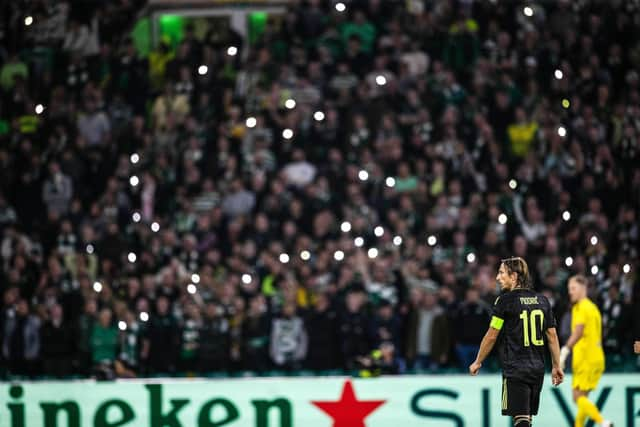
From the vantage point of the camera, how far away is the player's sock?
12.8m

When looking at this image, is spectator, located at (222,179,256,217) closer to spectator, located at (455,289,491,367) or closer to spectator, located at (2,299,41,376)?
spectator, located at (2,299,41,376)

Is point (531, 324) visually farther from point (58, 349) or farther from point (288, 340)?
point (58, 349)

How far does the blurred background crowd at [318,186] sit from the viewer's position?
55.6 ft

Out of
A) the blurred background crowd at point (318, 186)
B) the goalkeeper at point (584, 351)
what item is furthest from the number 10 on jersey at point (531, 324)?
the blurred background crowd at point (318, 186)

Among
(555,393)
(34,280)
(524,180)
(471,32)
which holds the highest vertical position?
(471,32)

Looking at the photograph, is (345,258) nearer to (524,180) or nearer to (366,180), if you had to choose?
(366,180)

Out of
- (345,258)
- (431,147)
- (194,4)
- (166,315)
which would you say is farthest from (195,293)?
(194,4)

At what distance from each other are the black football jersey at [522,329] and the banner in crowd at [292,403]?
2.58 m

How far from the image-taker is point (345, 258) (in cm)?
1775

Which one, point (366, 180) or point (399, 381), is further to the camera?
point (366, 180)

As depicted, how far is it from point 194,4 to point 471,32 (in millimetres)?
5317

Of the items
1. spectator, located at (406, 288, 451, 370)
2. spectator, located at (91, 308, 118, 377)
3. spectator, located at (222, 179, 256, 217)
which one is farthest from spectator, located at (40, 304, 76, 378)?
spectator, located at (406, 288, 451, 370)

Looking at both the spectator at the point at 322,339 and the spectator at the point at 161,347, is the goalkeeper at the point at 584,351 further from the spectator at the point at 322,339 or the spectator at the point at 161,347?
the spectator at the point at 161,347

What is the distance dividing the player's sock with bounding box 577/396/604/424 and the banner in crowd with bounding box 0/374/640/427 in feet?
0.90
